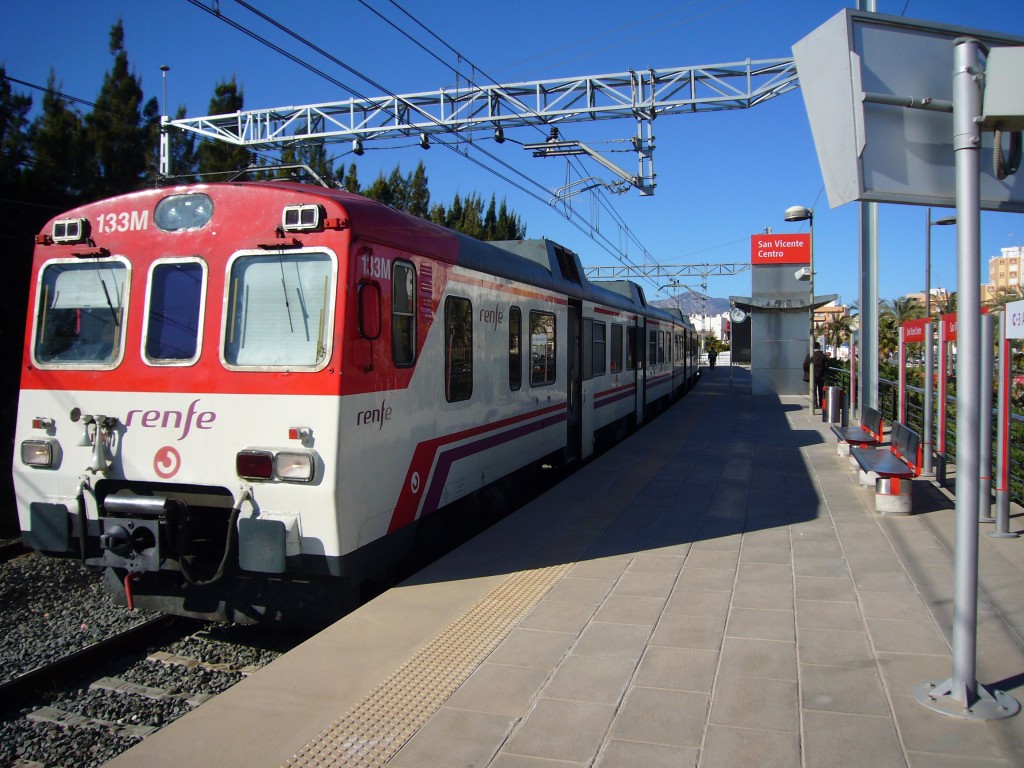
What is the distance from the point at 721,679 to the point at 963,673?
1139 mm

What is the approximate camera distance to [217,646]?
555 centimetres

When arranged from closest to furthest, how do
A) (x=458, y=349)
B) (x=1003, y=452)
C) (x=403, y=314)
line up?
(x=403, y=314) < (x=458, y=349) < (x=1003, y=452)

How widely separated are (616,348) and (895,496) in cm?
683

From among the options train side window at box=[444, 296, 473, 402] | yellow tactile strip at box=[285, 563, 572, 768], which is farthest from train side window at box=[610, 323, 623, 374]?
yellow tactile strip at box=[285, 563, 572, 768]

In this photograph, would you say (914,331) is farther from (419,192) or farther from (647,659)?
(419,192)

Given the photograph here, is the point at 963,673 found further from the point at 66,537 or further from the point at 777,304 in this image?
the point at 777,304

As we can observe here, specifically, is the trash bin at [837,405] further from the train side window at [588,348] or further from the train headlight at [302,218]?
the train headlight at [302,218]

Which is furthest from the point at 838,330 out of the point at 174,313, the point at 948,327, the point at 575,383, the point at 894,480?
the point at 174,313

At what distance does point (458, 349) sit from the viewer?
6.79m

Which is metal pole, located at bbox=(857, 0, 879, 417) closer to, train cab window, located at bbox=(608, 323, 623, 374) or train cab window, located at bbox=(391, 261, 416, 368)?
train cab window, located at bbox=(608, 323, 623, 374)

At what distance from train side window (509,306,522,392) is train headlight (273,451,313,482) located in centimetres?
363

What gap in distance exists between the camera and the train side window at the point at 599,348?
12.5 m

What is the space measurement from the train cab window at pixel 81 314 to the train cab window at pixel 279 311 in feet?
2.99

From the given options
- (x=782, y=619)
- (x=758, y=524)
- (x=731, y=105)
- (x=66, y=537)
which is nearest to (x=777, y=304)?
(x=731, y=105)
